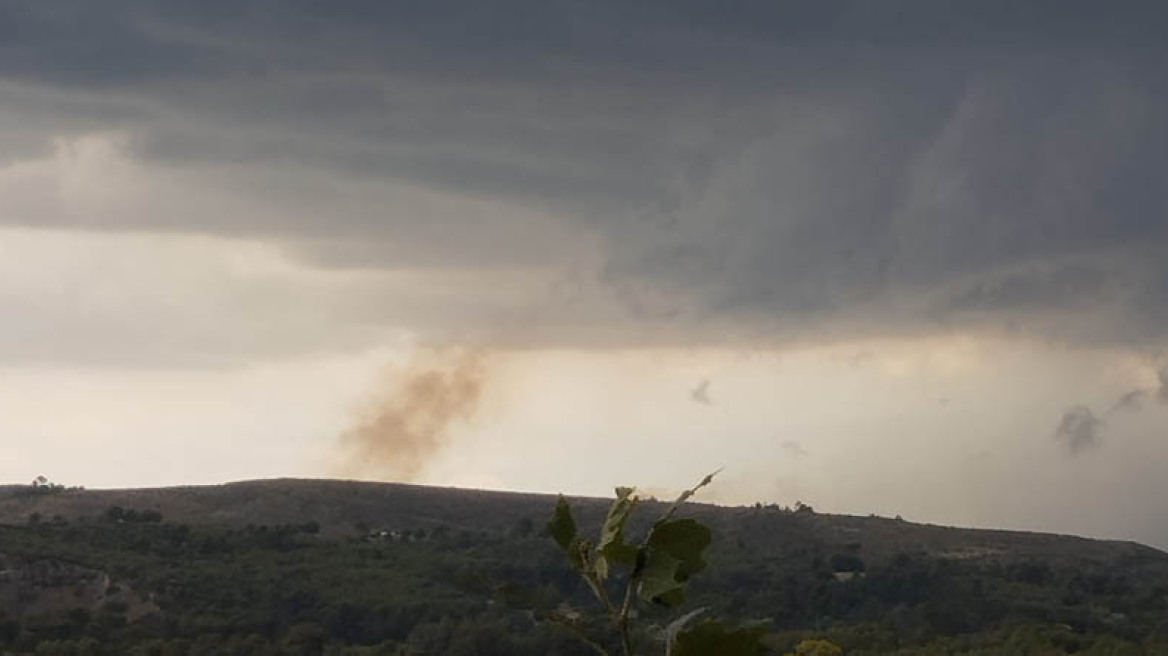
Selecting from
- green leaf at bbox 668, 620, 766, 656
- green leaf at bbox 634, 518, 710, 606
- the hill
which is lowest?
green leaf at bbox 668, 620, 766, 656

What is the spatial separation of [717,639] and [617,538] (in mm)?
740

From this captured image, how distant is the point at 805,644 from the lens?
7138 cm

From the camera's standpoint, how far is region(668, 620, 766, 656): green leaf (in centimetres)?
914

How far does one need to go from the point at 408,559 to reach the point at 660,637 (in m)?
192

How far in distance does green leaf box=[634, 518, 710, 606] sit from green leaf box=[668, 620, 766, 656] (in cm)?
17

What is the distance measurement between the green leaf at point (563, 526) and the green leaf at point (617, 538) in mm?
141

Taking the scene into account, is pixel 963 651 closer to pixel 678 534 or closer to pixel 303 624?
pixel 303 624

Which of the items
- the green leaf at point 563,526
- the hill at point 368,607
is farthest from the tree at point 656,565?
the hill at point 368,607

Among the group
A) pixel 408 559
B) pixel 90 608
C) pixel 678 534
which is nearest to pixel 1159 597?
pixel 408 559

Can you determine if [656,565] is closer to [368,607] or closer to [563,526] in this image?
[563,526]

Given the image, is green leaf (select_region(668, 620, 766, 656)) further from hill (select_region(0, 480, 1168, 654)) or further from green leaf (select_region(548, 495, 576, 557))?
hill (select_region(0, 480, 1168, 654))

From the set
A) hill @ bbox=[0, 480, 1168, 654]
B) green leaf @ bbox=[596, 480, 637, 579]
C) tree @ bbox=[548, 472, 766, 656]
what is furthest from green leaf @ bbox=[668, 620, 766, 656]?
hill @ bbox=[0, 480, 1168, 654]

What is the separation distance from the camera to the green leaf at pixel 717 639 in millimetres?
9141

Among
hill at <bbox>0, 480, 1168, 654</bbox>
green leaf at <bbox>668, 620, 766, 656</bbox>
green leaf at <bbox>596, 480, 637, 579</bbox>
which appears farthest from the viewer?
hill at <bbox>0, 480, 1168, 654</bbox>
